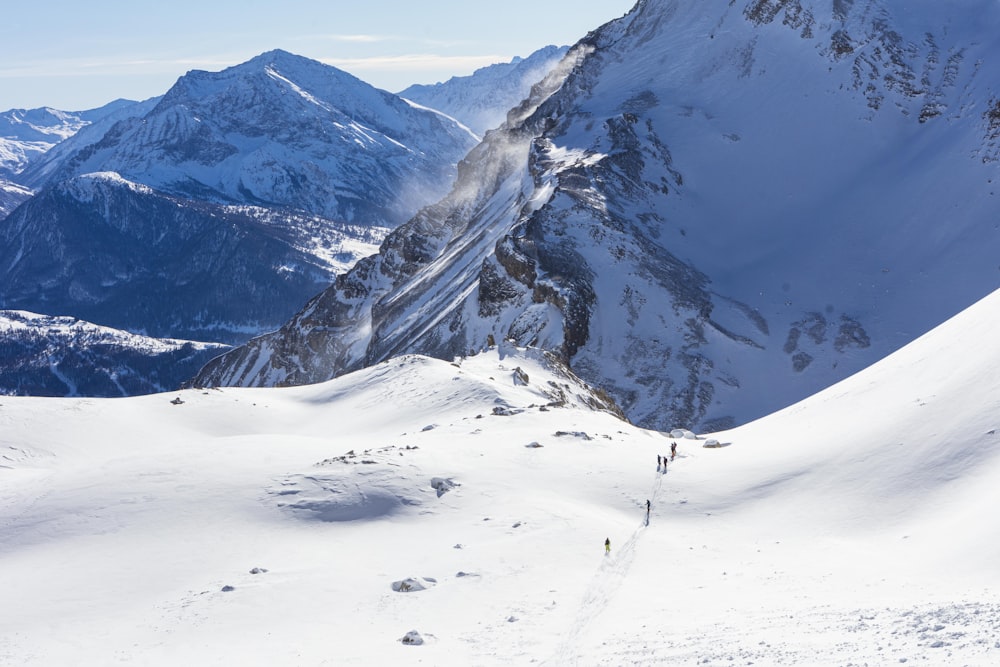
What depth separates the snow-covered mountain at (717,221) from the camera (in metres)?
85.9

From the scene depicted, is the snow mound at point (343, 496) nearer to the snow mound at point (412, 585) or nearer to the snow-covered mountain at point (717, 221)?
the snow mound at point (412, 585)

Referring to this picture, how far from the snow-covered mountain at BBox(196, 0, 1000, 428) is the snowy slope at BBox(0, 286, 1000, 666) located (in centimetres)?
3416

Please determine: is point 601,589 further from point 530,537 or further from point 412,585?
point 412,585

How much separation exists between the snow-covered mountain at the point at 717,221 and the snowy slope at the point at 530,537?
34157 millimetres

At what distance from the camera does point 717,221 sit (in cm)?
10950

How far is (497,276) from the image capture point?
92.4 meters

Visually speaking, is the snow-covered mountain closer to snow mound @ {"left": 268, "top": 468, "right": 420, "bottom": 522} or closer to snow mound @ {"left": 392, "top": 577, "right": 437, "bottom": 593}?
snow mound @ {"left": 268, "top": 468, "right": 420, "bottom": 522}

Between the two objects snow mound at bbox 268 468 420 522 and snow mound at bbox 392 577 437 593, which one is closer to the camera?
snow mound at bbox 392 577 437 593

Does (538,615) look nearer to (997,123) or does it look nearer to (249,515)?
(249,515)

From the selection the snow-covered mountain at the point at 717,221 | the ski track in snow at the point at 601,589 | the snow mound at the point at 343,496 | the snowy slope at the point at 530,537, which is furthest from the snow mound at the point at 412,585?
the snow-covered mountain at the point at 717,221

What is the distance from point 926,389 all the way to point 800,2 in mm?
106544

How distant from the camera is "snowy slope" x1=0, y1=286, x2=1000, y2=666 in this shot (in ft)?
80.4

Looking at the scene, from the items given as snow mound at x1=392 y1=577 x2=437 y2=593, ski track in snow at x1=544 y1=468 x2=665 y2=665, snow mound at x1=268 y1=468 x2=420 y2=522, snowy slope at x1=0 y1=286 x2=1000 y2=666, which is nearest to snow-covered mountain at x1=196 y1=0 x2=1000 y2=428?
snowy slope at x1=0 y1=286 x2=1000 y2=666

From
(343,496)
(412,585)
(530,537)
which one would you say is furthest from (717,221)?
(412,585)
